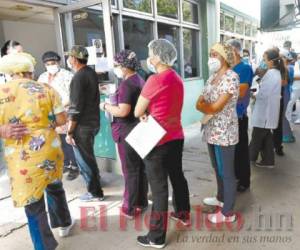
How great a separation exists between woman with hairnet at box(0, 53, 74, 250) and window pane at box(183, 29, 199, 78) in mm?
4724

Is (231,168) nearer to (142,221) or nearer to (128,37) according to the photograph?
(142,221)

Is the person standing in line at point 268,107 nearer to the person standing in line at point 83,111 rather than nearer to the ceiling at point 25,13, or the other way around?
the person standing in line at point 83,111

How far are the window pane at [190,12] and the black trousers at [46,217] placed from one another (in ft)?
16.4

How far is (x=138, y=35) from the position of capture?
4.87 meters

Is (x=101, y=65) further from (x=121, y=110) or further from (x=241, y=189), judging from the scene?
(x=241, y=189)

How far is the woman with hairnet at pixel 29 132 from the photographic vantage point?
1.65 metres

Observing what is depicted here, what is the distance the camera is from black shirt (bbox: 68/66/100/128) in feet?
8.11

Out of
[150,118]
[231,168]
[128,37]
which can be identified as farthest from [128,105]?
[128,37]

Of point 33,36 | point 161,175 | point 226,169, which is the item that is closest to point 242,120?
point 226,169

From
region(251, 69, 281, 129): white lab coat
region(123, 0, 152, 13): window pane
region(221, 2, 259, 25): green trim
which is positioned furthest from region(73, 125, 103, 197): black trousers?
region(221, 2, 259, 25): green trim

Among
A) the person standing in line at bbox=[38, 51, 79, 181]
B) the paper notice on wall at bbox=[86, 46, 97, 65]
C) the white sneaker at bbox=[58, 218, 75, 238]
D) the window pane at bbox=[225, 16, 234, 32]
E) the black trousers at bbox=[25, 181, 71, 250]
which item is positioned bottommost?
the white sneaker at bbox=[58, 218, 75, 238]

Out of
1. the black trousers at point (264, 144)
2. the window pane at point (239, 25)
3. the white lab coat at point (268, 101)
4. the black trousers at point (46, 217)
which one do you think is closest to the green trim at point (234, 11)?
the window pane at point (239, 25)

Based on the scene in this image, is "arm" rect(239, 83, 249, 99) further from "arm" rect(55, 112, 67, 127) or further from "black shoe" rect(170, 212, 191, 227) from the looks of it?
"arm" rect(55, 112, 67, 127)

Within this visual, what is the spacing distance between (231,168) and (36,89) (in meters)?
1.48
